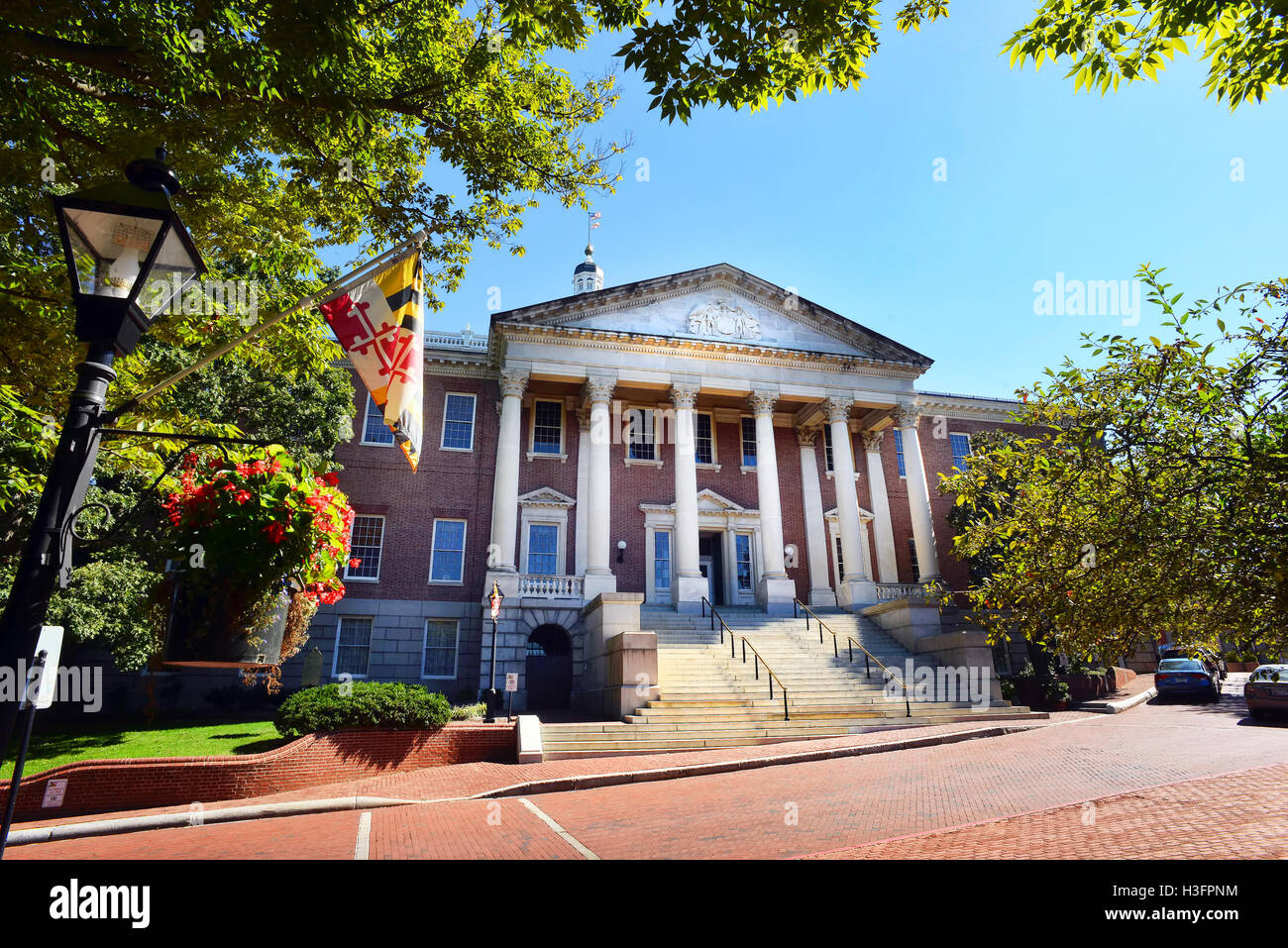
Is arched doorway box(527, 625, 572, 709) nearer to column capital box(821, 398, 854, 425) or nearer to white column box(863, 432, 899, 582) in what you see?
white column box(863, 432, 899, 582)

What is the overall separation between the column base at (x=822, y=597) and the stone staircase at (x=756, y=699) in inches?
86.0

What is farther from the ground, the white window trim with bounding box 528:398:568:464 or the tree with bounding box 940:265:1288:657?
the white window trim with bounding box 528:398:568:464

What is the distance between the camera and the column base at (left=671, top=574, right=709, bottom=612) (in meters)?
22.4

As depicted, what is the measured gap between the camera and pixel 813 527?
26.3 metres

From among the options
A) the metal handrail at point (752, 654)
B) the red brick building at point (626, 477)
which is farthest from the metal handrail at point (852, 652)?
the red brick building at point (626, 477)

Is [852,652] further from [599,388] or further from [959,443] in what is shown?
[959,443]

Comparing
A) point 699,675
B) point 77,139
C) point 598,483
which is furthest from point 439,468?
point 77,139

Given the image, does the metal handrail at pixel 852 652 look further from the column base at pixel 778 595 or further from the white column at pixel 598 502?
the white column at pixel 598 502

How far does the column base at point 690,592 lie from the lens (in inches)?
883

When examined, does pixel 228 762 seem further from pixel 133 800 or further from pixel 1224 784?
pixel 1224 784

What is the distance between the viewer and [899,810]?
306 inches

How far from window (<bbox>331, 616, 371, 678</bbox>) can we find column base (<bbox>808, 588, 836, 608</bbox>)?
16248 mm

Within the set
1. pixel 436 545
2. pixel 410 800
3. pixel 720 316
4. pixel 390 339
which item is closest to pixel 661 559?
pixel 436 545

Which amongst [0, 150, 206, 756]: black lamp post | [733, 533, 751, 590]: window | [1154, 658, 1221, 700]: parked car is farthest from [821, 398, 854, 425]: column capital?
[0, 150, 206, 756]: black lamp post
